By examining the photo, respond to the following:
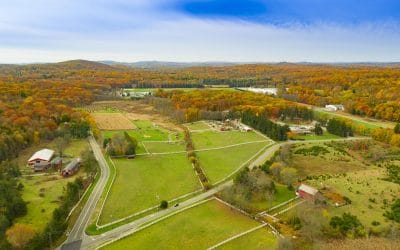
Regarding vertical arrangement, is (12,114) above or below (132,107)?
above

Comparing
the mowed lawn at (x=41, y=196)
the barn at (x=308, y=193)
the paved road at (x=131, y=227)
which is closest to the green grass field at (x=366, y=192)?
the barn at (x=308, y=193)

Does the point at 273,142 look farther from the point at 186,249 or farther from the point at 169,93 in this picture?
the point at 169,93

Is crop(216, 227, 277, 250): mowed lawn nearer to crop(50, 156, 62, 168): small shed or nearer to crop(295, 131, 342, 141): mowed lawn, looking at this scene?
crop(50, 156, 62, 168): small shed

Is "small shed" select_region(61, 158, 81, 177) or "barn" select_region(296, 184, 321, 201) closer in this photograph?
"barn" select_region(296, 184, 321, 201)

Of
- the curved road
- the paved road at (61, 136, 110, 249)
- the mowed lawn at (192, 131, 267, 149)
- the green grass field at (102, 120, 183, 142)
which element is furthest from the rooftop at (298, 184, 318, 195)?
the green grass field at (102, 120, 183, 142)

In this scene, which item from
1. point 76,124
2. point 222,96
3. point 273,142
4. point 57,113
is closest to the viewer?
point 273,142

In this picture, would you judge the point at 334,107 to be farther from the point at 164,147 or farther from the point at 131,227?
the point at 131,227

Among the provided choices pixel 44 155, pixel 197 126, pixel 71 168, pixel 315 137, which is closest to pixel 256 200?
pixel 71 168

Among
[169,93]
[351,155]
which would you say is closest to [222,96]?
[169,93]
